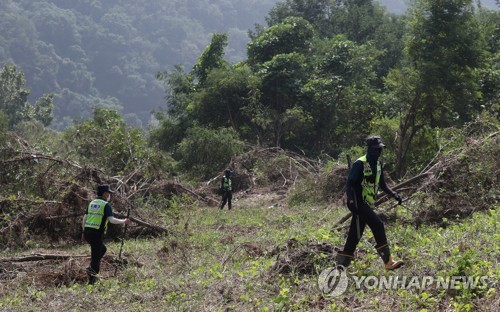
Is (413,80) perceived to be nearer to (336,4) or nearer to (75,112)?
(336,4)

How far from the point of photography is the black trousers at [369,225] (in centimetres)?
750

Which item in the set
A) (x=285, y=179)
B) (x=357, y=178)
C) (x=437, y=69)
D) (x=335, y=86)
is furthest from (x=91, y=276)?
(x=335, y=86)

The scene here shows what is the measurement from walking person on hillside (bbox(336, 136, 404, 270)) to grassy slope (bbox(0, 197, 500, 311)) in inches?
9.8

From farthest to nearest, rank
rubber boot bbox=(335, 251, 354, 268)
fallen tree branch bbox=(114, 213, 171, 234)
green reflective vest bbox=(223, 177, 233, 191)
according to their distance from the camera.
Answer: green reflective vest bbox=(223, 177, 233, 191) → fallen tree branch bbox=(114, 213, 171, 234) → rubber boot bbox=(335, 251, 354, 268)

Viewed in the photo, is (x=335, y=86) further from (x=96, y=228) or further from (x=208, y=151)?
(x=96, y=228)

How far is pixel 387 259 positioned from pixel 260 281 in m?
1.57

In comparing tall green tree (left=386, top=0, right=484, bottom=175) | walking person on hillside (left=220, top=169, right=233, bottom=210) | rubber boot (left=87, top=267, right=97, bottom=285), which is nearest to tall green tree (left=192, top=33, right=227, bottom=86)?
tall green tree (left=386, top=0, right=484, bottom=175)

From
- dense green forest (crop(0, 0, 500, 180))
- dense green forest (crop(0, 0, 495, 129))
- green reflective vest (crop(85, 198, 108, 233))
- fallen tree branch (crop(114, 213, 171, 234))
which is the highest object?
dense green forest (crop(0, 0, 495, 129))

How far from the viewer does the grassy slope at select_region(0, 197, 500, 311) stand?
21.4 feet

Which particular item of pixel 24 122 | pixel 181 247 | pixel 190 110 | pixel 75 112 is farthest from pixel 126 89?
pixel 181 247

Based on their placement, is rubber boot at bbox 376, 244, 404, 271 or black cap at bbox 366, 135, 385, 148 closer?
rubber boot at bbox 376, 244, 404, 271

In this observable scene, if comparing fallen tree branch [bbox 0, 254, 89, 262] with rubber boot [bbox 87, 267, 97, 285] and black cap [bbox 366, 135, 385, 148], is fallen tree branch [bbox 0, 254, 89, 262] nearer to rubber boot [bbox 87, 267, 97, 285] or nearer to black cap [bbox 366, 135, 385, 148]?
rubber boot [bbox 87, 267, 97, 285]

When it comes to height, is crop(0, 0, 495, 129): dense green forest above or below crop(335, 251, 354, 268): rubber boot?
above

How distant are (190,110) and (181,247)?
67.0 feet
